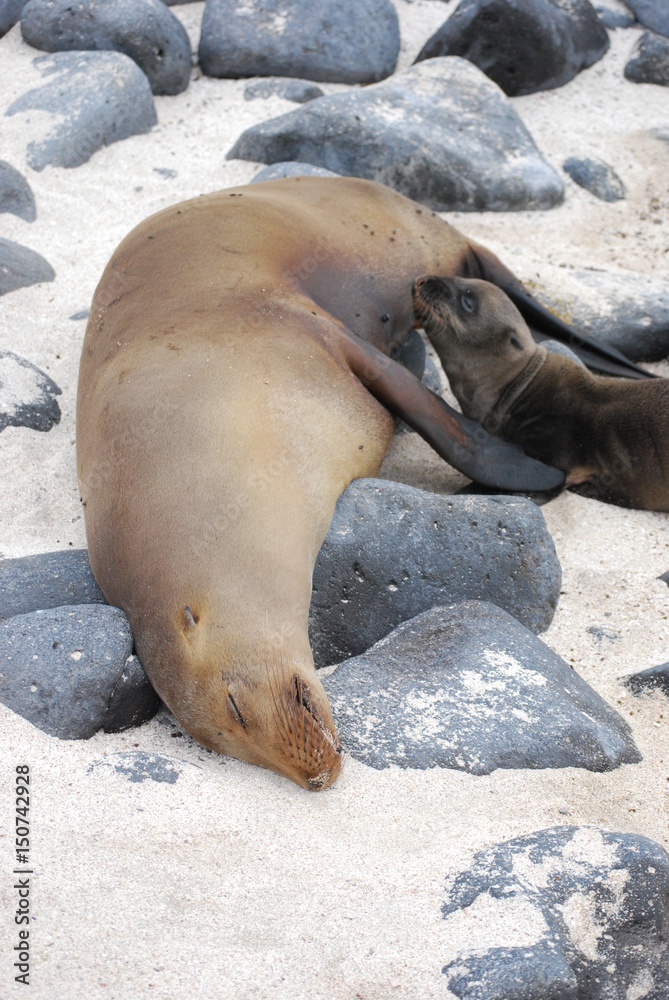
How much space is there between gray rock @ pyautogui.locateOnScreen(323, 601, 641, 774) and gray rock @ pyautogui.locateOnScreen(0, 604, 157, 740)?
55 centimetres

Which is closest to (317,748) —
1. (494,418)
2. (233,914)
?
(233,914)

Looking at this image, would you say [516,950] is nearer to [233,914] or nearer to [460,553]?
[233,914]

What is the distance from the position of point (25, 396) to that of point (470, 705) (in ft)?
7.38

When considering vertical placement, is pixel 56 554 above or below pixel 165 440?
below

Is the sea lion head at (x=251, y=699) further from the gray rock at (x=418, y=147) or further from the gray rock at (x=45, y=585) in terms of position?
the gray rock at (x=418, y=147)

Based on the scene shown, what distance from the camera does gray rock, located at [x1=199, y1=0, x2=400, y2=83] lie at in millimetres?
7070

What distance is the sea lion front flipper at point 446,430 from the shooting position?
12.5 ft

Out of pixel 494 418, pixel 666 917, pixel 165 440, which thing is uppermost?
pixel 165 440

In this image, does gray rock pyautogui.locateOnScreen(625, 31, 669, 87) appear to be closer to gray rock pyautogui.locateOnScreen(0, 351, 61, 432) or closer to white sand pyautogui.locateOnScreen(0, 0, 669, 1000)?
white sand pyautogui.locateOnScreen(0, 0, 669, 1000)

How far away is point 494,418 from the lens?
4.67 metres

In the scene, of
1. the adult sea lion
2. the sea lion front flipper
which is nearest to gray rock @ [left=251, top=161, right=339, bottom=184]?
the adult sea lion

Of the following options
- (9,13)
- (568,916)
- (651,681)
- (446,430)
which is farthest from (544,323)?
(9,13)

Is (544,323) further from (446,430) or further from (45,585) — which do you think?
(45,585)

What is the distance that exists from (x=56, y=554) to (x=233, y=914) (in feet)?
4.77
